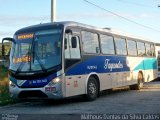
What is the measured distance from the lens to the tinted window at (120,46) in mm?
20638

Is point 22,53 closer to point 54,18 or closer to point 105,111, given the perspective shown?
point 105,111

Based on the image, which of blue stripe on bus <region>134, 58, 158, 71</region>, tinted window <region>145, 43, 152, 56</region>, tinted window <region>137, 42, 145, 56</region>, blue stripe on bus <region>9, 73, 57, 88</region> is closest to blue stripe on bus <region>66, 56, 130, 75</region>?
blue stripe on bus <region>9, 73, 57, 88</region>

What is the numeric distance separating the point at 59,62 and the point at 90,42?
278 centimetres

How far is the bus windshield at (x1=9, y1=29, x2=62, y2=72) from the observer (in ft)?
50.1

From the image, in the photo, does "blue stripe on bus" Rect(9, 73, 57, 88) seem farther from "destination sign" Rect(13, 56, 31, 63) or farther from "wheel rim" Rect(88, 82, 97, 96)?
"wheel rim" Rect(88, 82, 97, 96)

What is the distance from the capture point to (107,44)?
760 inches

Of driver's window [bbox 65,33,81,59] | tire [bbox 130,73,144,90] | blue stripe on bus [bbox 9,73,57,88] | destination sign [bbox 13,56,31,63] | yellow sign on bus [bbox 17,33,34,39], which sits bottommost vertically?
tire [bbox 130,73,144,90]

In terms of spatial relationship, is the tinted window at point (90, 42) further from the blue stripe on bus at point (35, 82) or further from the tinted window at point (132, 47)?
the tinted window at point (132, 47)

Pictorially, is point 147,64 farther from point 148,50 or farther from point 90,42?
point 90,42

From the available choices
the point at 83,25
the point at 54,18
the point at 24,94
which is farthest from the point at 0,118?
the point at 54,18

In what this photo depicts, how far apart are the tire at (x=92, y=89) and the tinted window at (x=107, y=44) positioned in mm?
1850

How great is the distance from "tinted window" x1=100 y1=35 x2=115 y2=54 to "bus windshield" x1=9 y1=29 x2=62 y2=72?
3661 mm

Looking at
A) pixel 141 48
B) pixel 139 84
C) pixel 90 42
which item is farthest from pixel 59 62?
pixel 141 48

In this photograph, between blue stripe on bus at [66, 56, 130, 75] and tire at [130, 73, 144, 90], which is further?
tire at [130, 73, 144, 90]
